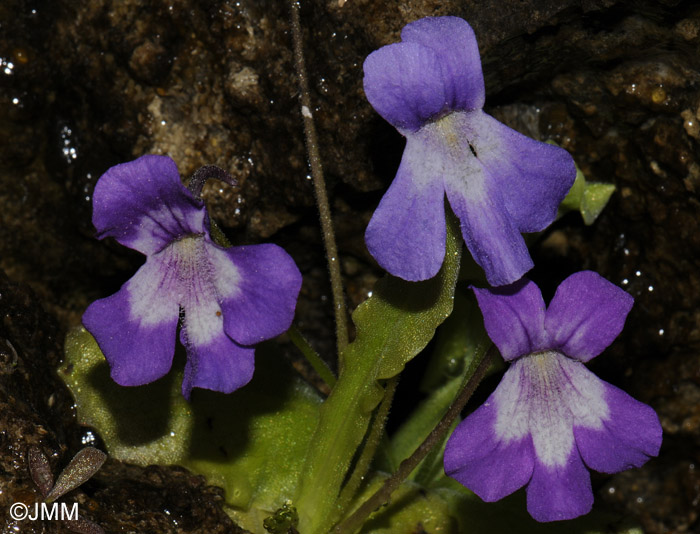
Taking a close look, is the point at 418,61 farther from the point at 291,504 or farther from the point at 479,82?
the point at 291,504

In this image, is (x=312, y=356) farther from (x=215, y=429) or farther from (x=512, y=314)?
(x=512, y=314)

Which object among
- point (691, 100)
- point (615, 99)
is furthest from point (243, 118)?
point (691, 100)

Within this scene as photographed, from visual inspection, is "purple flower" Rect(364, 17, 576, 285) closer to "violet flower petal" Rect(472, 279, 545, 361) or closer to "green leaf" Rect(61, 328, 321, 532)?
"violet flower petal" Rect(472, 279, 545, 361)

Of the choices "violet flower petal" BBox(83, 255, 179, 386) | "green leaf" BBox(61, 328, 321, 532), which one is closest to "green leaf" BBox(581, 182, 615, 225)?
"green leaf" BBox(61, 328, 321, 532)

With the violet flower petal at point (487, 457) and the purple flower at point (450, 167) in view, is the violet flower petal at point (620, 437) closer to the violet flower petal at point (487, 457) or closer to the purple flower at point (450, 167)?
the violet flower petal at point (487, 457)

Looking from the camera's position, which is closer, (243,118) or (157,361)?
(157,361)

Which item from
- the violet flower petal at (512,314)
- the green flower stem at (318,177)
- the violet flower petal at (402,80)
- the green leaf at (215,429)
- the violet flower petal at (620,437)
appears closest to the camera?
the violet flower petal at (402,80)

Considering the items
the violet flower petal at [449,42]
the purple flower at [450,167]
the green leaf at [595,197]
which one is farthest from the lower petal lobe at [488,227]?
the green leaf at [595,197]
